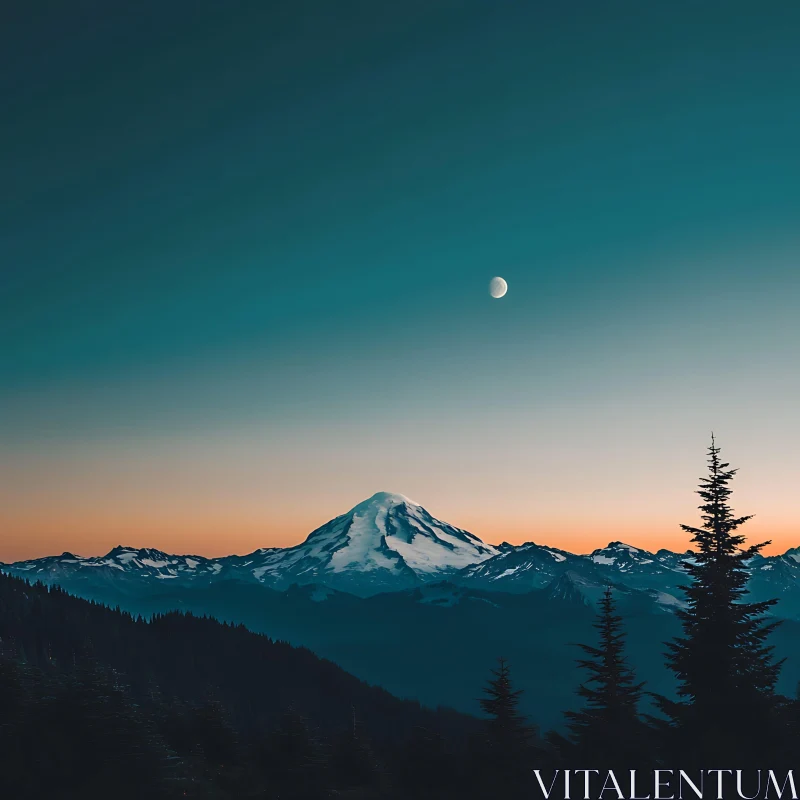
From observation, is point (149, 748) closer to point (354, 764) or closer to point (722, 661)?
point (354, 764)

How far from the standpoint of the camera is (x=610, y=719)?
2967 centimetres

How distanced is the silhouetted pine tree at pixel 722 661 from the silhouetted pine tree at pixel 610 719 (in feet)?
6.98

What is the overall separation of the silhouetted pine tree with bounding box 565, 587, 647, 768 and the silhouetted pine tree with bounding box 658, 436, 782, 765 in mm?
2126

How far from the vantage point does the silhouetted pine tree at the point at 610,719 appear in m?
27.7

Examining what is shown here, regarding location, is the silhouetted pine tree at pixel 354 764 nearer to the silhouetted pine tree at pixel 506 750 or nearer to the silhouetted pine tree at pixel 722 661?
the silhouetted pine tree at pixel 506 750

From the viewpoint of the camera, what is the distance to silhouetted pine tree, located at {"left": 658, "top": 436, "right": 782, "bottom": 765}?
2414 cm

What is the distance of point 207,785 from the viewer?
42.0 meters

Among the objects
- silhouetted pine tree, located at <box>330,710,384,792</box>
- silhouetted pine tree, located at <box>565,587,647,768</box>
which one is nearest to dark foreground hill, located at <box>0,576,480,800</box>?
silhouetted pine tree, located at <box>330,710,384,792</box>

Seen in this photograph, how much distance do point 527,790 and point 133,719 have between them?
A: 88.9 ft

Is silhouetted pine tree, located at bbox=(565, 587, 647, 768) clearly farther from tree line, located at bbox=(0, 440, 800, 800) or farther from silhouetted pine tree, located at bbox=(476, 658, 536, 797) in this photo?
silhouetted pine tree, located at bbox=(476, 658, 536, 797)

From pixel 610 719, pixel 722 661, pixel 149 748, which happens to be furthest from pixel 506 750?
pixel 149 748

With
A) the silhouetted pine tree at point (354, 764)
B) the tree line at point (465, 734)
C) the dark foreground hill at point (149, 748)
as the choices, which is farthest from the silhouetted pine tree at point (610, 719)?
the silhouetted pine tree at point (354, 764)

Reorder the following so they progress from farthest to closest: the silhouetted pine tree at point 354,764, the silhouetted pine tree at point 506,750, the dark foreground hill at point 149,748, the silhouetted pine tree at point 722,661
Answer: the silhouetted pine tree at point 354,764 → the dark foreground hill at point 149,748 → the silhouetted pine tree at point 506,750 → the silhouetted pine tree at point 722,661

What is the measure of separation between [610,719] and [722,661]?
6.42m
